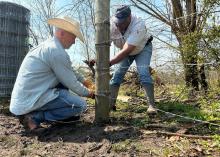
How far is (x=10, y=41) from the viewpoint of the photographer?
6.88 m

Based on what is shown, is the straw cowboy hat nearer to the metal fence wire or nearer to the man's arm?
the man's arm

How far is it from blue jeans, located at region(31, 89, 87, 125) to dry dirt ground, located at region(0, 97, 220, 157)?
14 cm

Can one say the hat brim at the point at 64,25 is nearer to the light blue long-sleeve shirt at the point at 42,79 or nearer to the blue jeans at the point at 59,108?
the light blue long-sleeve shirt at the point at 42,79

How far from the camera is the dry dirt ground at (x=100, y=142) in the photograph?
12.5 ft

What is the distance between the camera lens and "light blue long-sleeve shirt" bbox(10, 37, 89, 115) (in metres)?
4.69

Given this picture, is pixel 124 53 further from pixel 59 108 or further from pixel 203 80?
pixel 203 80

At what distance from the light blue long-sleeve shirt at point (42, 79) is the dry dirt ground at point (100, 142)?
0.36 metres

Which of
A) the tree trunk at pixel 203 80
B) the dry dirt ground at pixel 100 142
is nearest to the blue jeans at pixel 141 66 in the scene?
the dry dirt ground at pixel 100 142

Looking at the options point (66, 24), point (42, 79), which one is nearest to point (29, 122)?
point (42, 79)

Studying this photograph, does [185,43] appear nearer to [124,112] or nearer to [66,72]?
[124,112]

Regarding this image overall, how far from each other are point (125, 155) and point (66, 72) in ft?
4.47

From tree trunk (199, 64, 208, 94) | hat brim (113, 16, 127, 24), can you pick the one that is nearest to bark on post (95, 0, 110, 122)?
hat brim (113, 16, 127, 24)

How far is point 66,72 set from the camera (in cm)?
469

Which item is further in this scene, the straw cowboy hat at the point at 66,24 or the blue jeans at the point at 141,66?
the blue jeans at the point at 141,66
